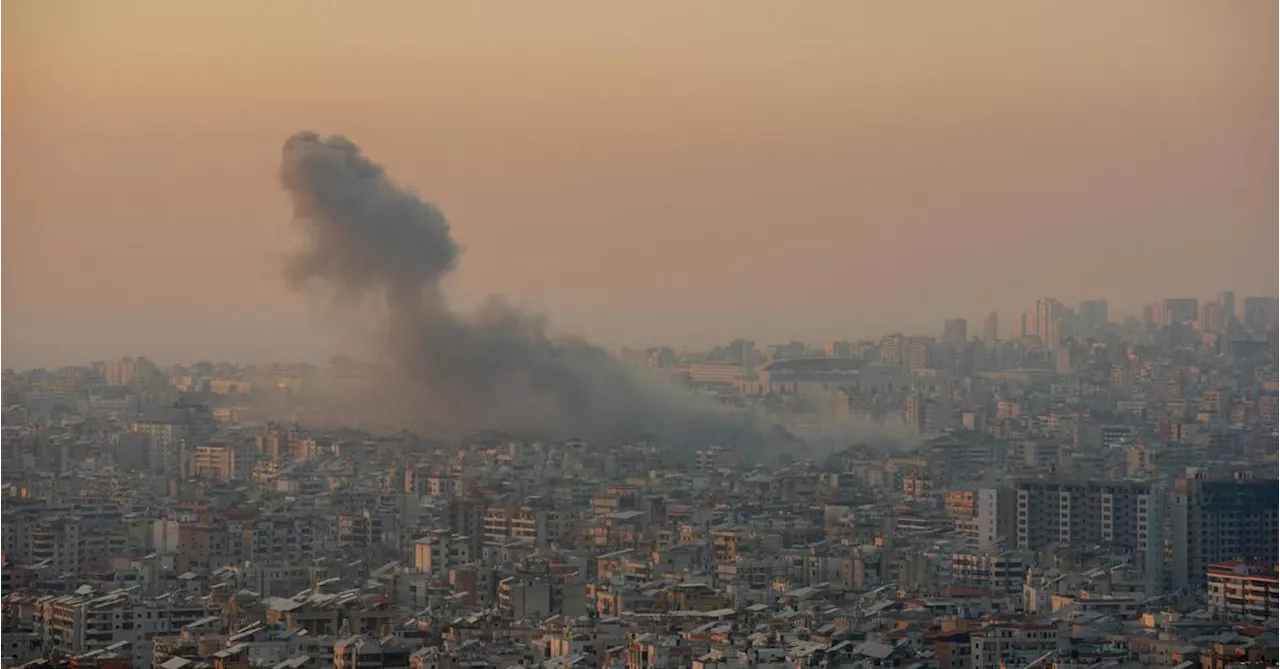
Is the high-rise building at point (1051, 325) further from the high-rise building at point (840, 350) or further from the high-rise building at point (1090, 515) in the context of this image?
the high-rise building at point (1090, 515)

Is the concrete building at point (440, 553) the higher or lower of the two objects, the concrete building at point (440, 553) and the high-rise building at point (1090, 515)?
the lower

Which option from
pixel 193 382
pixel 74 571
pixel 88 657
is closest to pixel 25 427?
pixel 193 382

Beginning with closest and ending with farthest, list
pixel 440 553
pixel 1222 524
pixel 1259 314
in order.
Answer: pixel 1222 524 < pixel 440 553 < pixel 1259 314

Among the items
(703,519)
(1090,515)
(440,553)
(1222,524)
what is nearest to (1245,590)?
(1222,524)

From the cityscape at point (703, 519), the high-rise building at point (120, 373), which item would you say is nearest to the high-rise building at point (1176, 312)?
the cityscape at point (703, 519)

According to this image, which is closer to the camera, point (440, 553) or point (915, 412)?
point (440, 553)

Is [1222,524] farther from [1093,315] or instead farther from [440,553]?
Result: [1093,315]

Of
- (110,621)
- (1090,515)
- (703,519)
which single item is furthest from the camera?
(703,519)

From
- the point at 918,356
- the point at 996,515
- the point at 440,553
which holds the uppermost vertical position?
the point at 918,356

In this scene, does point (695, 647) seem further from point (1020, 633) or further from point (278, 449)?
point (278, 449)

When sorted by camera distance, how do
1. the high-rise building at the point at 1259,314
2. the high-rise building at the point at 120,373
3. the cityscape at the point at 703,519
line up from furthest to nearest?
1. the high-rise building at the point at 120,373
2. the high-rise building at the point at 1259,314
3. the cityscape at the point at 703,519

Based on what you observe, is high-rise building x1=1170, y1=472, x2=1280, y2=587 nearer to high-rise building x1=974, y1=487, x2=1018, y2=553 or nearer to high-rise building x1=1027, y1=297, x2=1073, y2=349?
high-rise building x1=974, y1=487, x2=1018, y2=553
